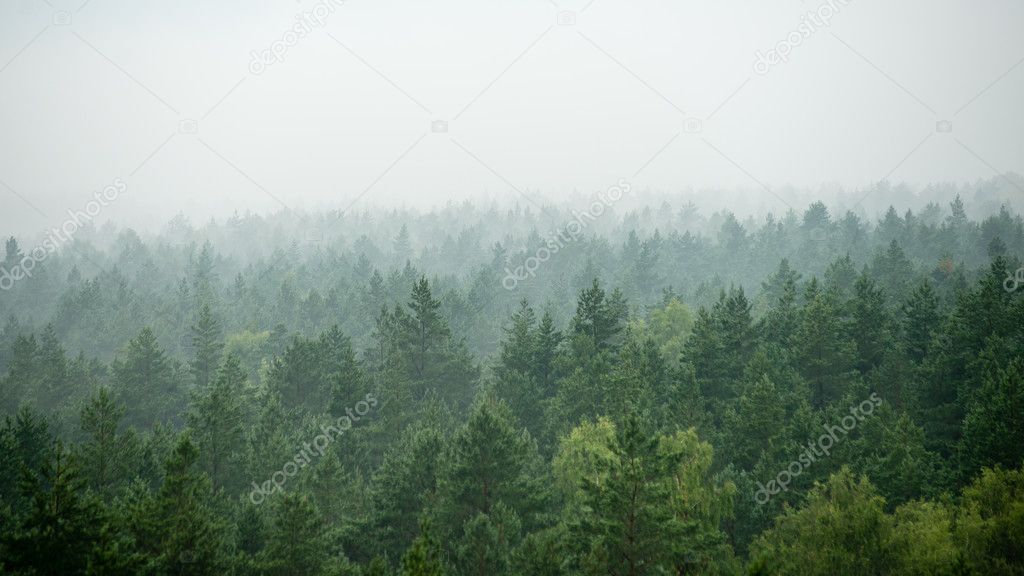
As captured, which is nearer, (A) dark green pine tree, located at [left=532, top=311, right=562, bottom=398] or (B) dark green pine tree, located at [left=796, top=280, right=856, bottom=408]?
(B) dark green pine tree, located at [left=796, top=280, right=856, bottom=408]

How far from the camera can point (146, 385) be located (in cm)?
4991

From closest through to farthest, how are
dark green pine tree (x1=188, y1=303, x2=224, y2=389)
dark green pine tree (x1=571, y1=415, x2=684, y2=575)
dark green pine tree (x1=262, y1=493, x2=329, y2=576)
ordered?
dark green pine tree (x1=571, y1=415, x2=684, y2=575) → dark green pine tree (x1=262, y1=493, x2=329, y2=576) → dark green pine tree (x1=188, y1=303, x2=224, y2=389)

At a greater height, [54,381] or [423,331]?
[423,331]

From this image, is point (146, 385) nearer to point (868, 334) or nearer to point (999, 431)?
point (868, 334)

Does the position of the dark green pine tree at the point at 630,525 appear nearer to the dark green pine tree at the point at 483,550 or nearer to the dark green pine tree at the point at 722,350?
the dark green pine tree at the point at 483,550

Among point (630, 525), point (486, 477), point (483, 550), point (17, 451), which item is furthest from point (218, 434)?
point (630, 525)

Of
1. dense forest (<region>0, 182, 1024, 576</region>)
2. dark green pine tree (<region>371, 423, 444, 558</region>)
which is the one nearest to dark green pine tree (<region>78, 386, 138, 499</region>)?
dense forest (<region>0, 182, 1024, 576</region>)

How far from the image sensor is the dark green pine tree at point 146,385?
49.0 meters

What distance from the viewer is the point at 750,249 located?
3804 inches

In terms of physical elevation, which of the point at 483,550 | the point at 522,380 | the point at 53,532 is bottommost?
the point at 483,550

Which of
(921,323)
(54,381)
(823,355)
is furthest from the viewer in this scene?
(54,381)

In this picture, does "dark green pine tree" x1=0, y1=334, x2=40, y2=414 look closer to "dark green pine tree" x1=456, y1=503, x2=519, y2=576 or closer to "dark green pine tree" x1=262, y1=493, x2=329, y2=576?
"dark green pine tree" x1=262, y1=493, x2=329, y2=576

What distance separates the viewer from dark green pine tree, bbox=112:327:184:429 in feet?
161

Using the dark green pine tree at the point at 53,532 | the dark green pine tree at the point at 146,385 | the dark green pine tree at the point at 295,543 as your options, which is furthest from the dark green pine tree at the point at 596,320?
the dark green pine tree at the point at 146,385
